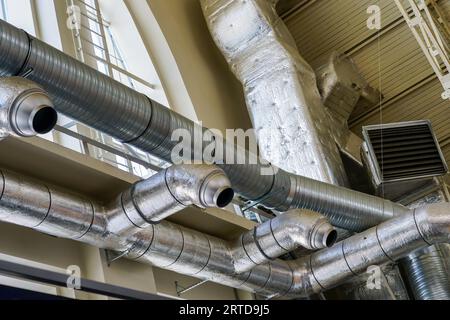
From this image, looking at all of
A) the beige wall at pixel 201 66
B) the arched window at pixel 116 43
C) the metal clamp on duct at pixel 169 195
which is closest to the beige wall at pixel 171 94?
the beige wall at pixel 201 66

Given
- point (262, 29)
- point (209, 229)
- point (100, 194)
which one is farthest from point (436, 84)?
point (100, 194)

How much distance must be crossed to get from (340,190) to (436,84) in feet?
15.6

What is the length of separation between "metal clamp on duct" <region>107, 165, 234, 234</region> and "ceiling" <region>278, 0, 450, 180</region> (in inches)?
245

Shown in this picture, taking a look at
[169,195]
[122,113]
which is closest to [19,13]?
[122,113]

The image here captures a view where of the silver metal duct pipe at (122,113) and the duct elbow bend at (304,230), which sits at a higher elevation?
the silver metal duct pipe at (122,113)

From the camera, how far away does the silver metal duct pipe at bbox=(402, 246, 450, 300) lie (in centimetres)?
933

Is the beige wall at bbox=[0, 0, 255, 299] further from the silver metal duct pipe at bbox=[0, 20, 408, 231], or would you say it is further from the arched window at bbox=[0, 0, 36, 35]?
the silver metal duct pipe at bbox=[0, 20, 408, 231]

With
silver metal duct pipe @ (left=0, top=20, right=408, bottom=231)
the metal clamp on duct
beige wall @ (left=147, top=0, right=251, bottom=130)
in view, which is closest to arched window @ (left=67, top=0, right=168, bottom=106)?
beige wall @ (left=147, top=0, right=251, bottom=130)

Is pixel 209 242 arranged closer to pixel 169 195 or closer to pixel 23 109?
pixel 169 195

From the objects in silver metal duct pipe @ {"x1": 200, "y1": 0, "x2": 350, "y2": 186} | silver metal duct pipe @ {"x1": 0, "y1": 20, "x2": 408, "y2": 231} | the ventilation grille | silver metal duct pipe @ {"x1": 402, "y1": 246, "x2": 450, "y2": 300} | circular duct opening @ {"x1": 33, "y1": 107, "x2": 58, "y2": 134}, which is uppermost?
silver metal duct pipe @ {"x1": 200, "y1": 0, "x2": 350, "y2": 186}

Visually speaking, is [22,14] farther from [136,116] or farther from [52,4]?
[136,116]

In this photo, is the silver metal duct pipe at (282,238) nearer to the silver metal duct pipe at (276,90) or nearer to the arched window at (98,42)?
the arched window at (98,42)

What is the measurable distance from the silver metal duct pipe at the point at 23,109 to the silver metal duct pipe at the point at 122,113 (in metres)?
0.63

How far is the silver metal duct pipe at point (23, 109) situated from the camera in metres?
4.85
